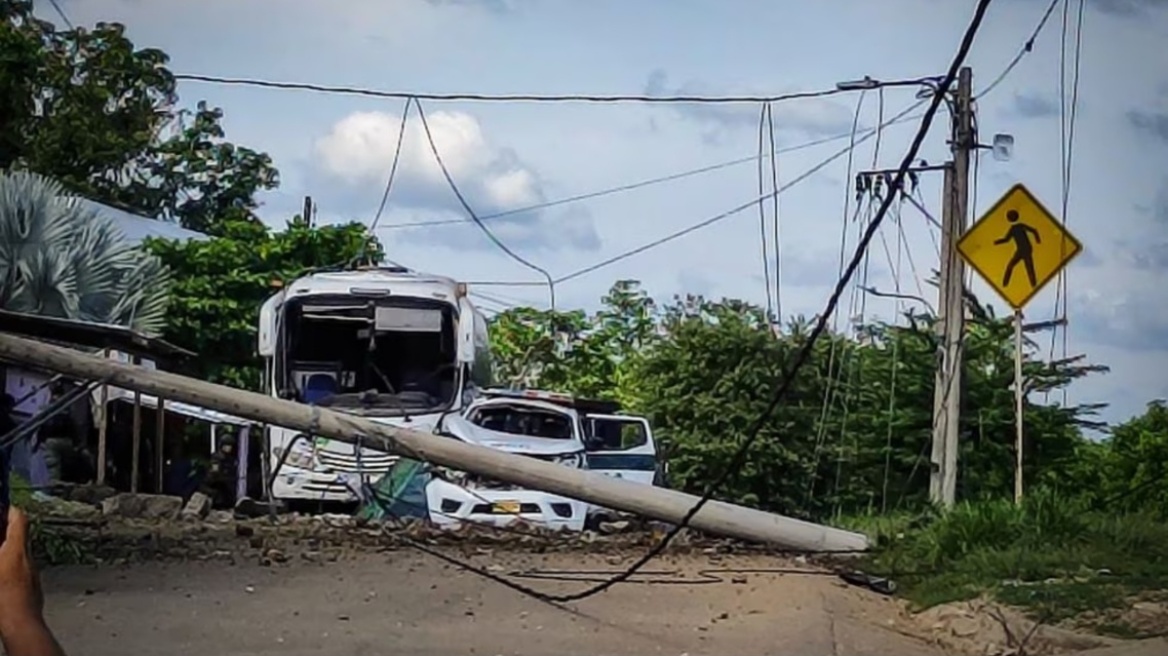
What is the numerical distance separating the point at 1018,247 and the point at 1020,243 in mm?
46

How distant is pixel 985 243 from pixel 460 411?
9.36 metres

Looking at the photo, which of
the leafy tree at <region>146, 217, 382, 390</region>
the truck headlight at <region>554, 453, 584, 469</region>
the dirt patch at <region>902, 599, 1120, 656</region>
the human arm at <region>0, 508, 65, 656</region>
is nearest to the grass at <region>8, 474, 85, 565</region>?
the dirt patch at <region>902, 599, 1120, 656</region>

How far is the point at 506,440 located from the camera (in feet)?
66.4

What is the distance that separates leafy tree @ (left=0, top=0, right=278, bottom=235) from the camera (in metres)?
36.8

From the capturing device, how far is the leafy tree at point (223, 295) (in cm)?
3434

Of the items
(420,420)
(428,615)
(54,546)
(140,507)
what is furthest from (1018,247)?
(420,420)

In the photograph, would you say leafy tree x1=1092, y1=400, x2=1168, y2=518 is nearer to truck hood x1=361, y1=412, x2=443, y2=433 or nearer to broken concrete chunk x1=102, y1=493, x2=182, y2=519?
truck hood x1=361, y1=412, x2=443, y2=433

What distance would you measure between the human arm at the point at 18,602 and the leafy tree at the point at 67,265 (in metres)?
24.0

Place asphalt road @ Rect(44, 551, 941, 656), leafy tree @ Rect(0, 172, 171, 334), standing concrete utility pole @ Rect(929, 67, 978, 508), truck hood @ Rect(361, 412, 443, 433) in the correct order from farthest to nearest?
leafy tree @ Rect(0, 172, 171, 334) < truck hood @ Rect(361, 412, 443, 433) < standing concrete utility pole @ Rect(929, 67, 978, 508) < asphalt road @ Rect(44, 551, 941, 656)

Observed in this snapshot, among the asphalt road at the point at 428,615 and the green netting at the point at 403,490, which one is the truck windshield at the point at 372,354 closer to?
the green netting at the point at 403,490

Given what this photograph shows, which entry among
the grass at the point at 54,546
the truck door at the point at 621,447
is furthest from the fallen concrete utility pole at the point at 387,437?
the truck door at the point at 621,447

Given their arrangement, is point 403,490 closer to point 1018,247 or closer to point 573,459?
point 573,459

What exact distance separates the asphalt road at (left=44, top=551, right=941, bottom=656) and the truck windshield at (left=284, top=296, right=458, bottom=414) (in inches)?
340

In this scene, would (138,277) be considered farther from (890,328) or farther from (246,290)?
(890,328)
